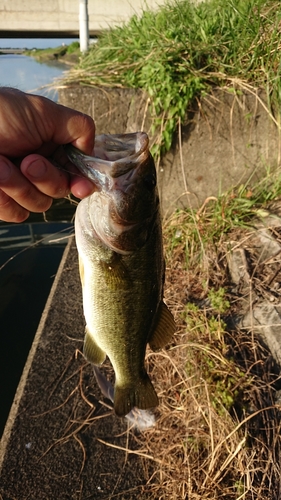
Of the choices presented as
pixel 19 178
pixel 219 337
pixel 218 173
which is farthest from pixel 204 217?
pixel 19 178

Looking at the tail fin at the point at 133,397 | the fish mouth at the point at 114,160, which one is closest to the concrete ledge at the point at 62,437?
the tail fin at the point at 133,397

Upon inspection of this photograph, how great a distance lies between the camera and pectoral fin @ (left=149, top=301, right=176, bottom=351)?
1843mm

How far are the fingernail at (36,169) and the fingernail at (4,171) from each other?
73 mm

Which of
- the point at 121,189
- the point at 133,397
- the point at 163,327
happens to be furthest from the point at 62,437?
the point at 121,189

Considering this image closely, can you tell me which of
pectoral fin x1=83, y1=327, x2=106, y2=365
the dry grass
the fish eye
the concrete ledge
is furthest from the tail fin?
the fish eye

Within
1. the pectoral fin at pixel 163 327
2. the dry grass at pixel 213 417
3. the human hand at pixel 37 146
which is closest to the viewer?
the human hand at pixel 37 146

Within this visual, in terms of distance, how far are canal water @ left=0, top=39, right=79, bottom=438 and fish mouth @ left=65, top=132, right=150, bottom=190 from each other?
89.6 inches

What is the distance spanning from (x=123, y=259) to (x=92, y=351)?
0.66 m

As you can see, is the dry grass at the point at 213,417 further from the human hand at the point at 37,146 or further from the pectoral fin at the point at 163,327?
the human hand at the point at 37,146

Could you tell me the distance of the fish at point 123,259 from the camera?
1.41m

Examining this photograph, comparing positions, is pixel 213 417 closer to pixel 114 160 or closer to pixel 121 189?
pixel 121 189

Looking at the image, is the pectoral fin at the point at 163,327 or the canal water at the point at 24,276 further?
the canal water at the point at 24,276

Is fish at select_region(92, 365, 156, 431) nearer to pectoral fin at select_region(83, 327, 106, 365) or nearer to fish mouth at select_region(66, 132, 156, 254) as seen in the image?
pectoral fin at select_region(83, 327, 106, 365)

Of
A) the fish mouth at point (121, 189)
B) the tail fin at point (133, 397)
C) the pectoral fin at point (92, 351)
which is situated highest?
the fish mouth at point (121, 189)
